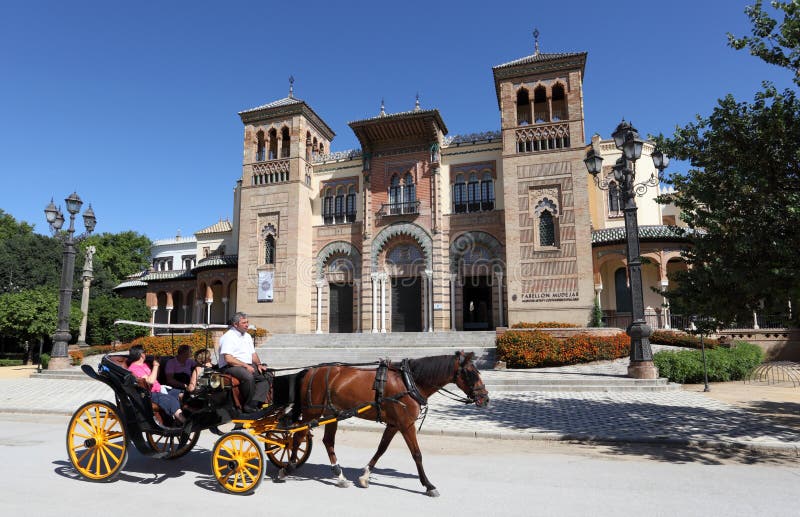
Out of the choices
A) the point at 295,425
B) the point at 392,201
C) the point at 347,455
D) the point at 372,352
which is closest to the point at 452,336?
the point at 372,352

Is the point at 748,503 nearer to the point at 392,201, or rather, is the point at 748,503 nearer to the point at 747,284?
→ the point at 747,284

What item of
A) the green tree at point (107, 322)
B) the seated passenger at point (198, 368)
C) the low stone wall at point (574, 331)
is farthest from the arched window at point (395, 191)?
the seated passenger at point (198, 368)

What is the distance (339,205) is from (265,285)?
19.4 ft

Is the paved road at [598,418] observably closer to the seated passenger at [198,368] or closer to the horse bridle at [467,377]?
the seated passenger at [198,368]

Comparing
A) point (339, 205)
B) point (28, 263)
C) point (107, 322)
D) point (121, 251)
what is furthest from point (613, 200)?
point (121, 251)

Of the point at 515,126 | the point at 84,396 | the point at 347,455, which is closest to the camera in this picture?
the point at 347,455

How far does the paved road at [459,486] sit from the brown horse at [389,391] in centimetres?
49

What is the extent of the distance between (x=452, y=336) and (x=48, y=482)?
56.3ft

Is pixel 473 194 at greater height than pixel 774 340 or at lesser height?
greater

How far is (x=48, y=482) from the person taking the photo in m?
5.18

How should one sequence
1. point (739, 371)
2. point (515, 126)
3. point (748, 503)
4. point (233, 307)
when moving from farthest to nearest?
point (233, 307) → point (515, 126) → point (739, 371) → point (748, 503)

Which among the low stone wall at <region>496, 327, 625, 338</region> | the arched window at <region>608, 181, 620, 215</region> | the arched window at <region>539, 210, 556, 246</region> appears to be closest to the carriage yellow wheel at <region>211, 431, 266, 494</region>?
the low stone wall at <region>496, 327, 625, 338</region>

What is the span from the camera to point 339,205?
27438mm

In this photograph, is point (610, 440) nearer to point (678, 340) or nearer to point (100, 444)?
point (100, 444)
